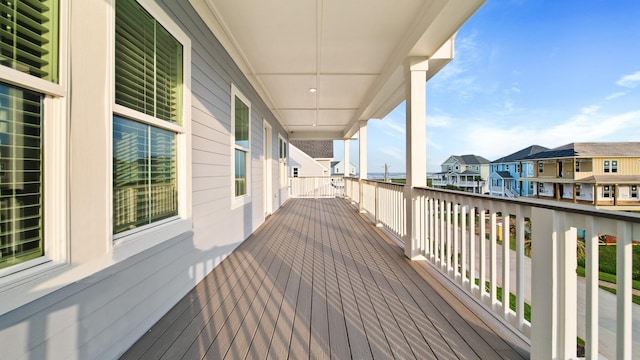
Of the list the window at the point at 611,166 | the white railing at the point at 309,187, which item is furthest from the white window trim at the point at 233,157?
the white railing at the point at 309,187

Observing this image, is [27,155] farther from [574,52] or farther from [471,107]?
[471,107]

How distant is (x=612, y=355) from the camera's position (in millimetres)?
2293

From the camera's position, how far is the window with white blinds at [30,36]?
1.03 m

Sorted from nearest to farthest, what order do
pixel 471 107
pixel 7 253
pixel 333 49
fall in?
pixel 7 253
pixel 333 49
pixel 471 107

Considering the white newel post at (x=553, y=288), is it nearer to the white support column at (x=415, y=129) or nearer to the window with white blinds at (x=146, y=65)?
the white support column at (x=415, y=129)

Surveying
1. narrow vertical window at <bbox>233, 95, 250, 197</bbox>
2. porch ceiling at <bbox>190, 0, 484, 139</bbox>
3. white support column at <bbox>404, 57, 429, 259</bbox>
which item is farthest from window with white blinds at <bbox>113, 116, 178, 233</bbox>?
white support column at <bbox>404, 57, 429, 259</bbox>

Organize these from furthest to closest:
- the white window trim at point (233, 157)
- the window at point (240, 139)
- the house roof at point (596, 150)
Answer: the window at point (240, 139) < the white window trim at point (233, 157) < the house roof at point (596, 150)

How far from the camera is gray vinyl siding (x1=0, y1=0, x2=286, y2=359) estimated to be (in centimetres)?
115

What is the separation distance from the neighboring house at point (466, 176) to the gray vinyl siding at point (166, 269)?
263 cm

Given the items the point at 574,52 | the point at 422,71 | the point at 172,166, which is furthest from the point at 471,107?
the point at 172,166

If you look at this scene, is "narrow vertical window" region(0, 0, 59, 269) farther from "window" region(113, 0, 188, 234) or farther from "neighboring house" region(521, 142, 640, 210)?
"neighboring house" region(521, 142, 640, 210)

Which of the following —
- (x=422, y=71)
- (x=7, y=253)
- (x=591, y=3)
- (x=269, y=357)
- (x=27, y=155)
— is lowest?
(x=269, y=357)

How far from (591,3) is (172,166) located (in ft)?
19.5

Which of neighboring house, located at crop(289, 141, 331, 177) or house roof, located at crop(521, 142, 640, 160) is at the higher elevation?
neighboring house, located at crop(289, 141, 331, 177)
